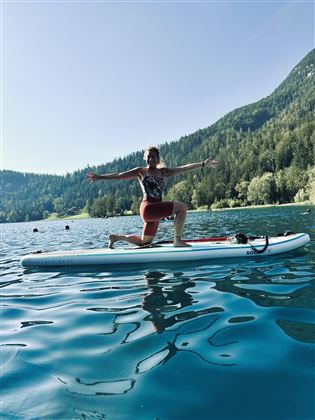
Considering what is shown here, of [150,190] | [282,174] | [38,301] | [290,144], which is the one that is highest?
[290,144]

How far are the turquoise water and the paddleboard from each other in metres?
2.38

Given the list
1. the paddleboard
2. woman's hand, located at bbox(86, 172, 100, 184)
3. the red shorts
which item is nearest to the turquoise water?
the paddleboard

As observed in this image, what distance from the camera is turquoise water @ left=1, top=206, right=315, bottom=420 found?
Answer: 2730 mm

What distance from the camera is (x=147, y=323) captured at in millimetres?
4590

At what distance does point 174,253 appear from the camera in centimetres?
934

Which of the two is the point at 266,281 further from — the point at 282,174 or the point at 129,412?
the point at 282,174

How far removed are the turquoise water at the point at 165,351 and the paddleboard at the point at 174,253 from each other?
2.38 metres

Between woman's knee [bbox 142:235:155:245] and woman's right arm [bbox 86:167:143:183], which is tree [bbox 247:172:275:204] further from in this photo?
woman's right arm [bbox 86:167:143:183]

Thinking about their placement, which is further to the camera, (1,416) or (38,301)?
(38,301)

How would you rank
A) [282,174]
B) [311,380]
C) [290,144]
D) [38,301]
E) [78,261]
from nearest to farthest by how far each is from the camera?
[311,380], [38,301], [78,261], [282,174], [290,144]

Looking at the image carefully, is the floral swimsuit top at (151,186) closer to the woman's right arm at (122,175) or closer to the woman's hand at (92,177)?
the woman's right arm at (122,175)

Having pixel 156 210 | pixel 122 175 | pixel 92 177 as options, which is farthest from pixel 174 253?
A: pixel 92 177

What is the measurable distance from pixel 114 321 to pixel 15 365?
1547 mm

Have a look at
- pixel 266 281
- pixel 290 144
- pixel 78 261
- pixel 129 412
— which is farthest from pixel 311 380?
pixel 290 144
